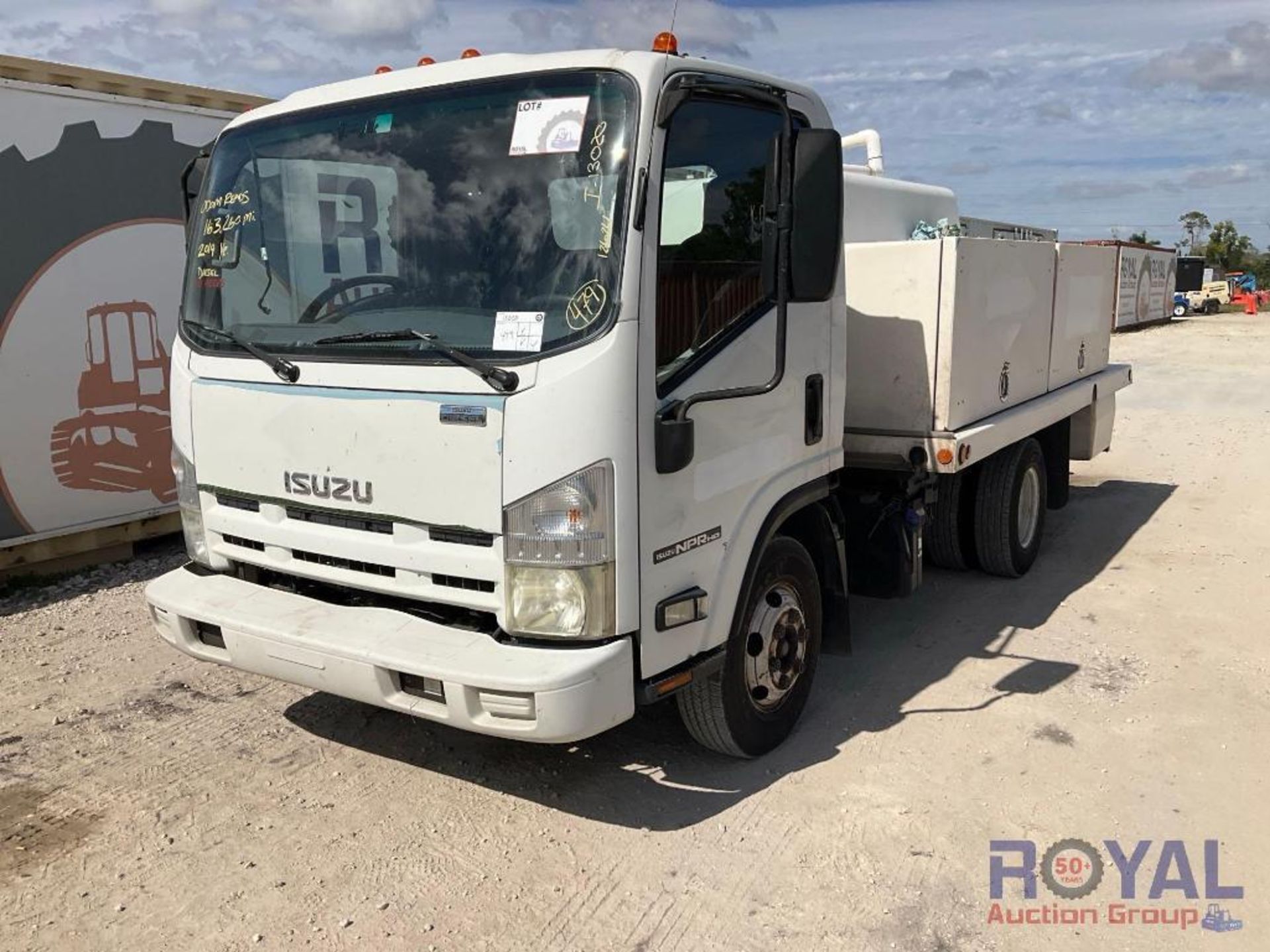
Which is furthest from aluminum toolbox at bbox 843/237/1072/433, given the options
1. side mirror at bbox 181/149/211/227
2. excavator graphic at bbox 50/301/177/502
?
excavator graphic at bbox 50/301/177/502

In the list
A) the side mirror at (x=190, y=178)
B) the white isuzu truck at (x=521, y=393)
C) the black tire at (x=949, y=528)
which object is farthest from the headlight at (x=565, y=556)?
the black tire at (x=949, y=528)

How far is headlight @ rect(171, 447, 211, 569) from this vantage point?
3.90m

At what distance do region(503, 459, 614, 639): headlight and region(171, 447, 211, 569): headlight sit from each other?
1445 mm

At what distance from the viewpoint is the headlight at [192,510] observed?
3.90 m

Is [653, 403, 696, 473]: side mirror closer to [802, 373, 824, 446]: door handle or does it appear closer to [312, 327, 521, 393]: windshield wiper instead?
[312, 327, 521, 393]: windshield wiper

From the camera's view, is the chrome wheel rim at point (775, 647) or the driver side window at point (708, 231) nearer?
the driver side window at point (708, 231)

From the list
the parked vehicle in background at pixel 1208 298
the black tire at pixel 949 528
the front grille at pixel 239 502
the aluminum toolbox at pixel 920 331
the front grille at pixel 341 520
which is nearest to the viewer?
the front grille at pixel 341 520

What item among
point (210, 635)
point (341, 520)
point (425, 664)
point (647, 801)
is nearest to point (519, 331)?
point (341, 520)

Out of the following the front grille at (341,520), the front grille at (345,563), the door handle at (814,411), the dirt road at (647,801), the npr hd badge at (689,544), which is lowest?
the dirt road at (647,801)

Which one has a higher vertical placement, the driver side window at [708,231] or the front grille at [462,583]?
the driver side window at [708,231]

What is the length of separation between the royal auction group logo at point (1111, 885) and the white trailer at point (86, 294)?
18.8 ft

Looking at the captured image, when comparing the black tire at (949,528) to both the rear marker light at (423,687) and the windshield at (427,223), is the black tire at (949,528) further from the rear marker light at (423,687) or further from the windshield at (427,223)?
the rear marker light at (423,687)

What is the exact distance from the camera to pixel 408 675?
Result: 3.21 metres

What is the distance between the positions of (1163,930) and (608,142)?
2893 mm
